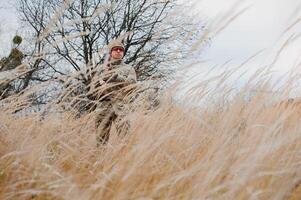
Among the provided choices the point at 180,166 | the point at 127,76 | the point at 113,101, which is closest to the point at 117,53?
the point at 127,76

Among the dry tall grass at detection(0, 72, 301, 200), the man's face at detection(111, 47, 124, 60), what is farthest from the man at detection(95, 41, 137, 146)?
the dry tall grass at detection(0, 72, 301, 200)

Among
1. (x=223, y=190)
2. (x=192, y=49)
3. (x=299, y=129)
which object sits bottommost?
(x=223, y=190)

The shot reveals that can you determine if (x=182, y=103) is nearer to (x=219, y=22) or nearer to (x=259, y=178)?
(x=219, y=22)

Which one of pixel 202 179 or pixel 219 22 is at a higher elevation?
pixel 219 22

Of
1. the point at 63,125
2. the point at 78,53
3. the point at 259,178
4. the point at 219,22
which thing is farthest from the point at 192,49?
the point at 78,53

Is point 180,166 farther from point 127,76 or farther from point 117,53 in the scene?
point 117,53

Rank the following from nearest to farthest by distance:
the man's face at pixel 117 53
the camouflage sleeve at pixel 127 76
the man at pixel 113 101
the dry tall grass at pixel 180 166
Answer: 1. the dry tall grass at pixel 180 166
2. the man at pixel 113 101
3. the camouflage sleeve at pixel 127 76
4. the man's face at pixel 117 53

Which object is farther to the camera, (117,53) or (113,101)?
(117,53)

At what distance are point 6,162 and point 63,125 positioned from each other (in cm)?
92

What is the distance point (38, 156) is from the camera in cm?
240

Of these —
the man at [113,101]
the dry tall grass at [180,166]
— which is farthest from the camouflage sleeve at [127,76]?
the dry tall grass at [180,166]

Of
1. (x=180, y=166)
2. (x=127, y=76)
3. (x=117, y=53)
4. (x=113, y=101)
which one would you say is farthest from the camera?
(x=117, y=53)

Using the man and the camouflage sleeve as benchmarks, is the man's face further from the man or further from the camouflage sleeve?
the camouflage sleeve

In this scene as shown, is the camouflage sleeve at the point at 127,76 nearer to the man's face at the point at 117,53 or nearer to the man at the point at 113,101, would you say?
the man at the point at 113,101
